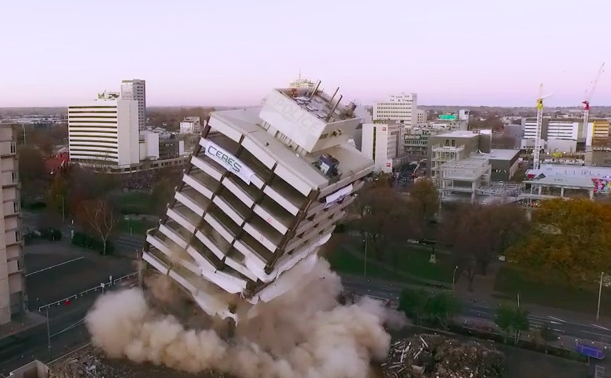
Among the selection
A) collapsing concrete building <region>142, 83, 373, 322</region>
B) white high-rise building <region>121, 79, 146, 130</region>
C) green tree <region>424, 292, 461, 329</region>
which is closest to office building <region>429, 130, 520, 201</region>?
green tree <region>424, 292, 461, 329</region>

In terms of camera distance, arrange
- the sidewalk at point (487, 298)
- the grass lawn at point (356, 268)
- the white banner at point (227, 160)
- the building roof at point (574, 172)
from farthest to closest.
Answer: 1. the building roof at point (574, 172)
2. the grass lawn at point (356, 268)
3. the sidewalk at point (487, 298)
4. the white banner at point (227, 160)

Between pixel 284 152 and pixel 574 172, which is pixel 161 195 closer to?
pixel 284 152

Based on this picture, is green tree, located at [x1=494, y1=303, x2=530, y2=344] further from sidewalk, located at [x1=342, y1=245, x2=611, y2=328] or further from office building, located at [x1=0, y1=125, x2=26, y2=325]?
office building, located at [x1=0, y1=125, x2=26, y2=325]

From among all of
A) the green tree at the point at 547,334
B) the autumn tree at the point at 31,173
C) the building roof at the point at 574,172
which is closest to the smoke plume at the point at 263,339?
the green tree at the point at 547,334

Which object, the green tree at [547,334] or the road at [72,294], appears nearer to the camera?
the road at [72,294]

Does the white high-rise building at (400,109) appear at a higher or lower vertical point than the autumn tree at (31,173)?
higher

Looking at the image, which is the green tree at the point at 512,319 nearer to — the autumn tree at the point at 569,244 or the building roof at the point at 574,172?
the autumn tree at the point at 569,244

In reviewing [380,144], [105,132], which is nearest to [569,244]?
[380,144]
